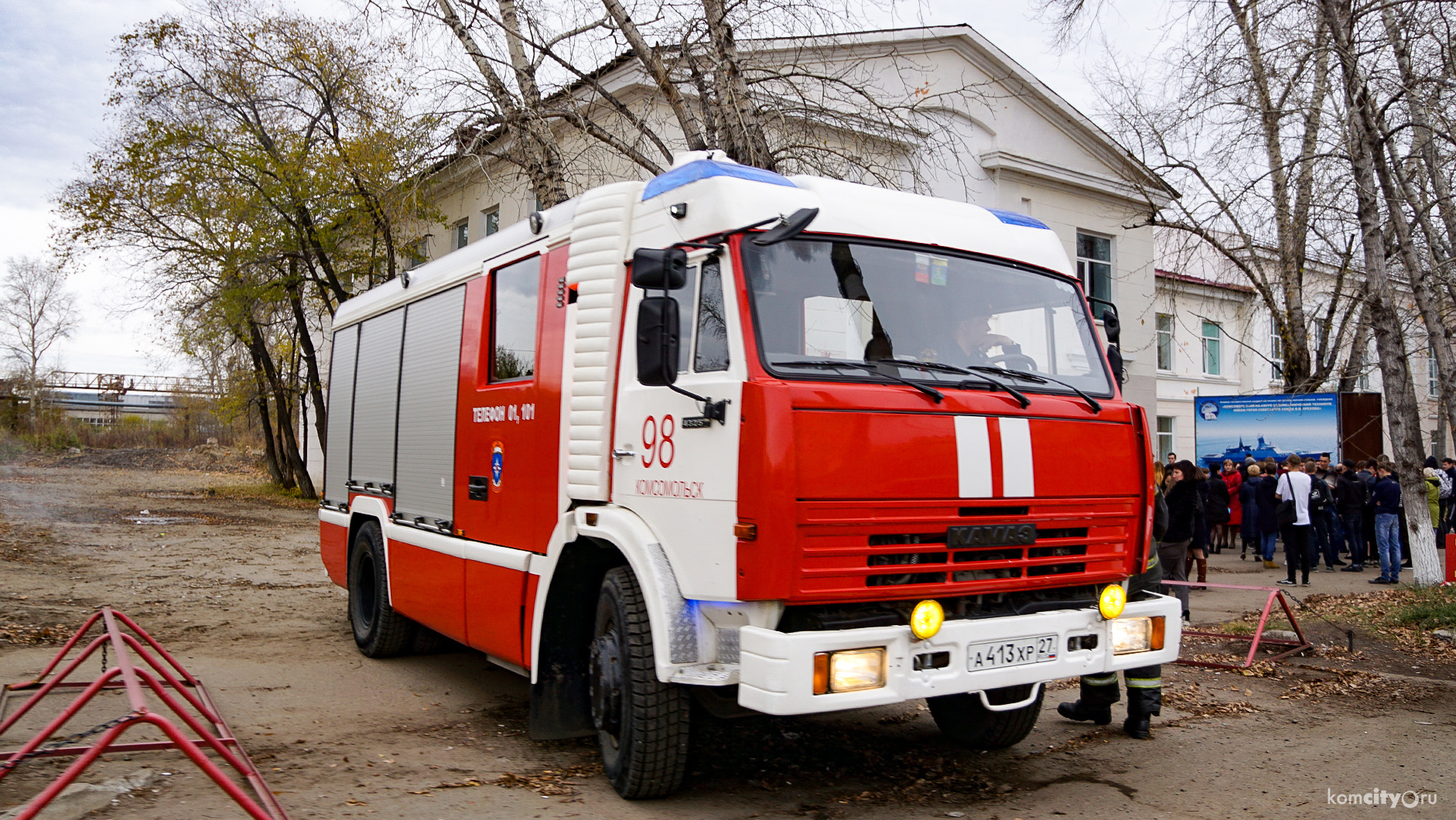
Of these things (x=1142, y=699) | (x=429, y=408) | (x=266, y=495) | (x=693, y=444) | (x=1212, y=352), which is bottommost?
(x=1142, y=699)

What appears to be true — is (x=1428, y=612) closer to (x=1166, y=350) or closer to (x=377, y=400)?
(x=377, y=400)

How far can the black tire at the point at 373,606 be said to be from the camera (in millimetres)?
8312

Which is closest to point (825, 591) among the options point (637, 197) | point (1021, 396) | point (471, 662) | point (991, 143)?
point (1021, 396)

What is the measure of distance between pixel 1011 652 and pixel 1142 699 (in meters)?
2.10

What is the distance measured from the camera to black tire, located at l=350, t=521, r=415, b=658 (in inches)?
327

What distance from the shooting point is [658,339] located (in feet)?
15.1

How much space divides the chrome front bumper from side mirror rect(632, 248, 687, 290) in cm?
147

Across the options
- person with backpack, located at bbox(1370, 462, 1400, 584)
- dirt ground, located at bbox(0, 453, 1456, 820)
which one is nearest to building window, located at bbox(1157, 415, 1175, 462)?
person with backpack, located at bbox(1370, 462, 1400, 584)

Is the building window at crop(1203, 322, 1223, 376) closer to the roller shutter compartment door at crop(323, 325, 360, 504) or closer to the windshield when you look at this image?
the roller shutter compartment door at crop(323, 325, 360, 504)

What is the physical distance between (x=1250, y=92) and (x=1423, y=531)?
5.21 meters

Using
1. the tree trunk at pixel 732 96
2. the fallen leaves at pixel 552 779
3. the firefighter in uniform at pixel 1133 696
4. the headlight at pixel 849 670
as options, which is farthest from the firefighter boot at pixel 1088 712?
the tree trunk at pixel 732 96

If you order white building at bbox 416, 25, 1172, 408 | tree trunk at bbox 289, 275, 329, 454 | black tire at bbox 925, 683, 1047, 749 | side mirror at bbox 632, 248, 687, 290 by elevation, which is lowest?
black tire at bbox 925, 683, 1047, 749

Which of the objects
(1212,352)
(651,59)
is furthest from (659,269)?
(1212,352)

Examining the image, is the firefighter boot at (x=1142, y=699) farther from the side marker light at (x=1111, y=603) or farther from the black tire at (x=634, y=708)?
the black tire at (x=634, y=708)
